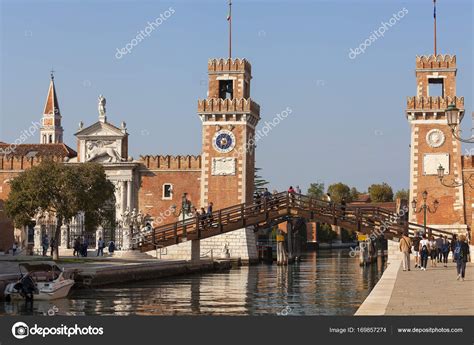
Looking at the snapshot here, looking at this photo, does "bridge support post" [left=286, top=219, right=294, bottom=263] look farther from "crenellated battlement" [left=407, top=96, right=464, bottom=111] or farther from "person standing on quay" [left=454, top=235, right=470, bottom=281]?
"person standing on quay" [left=454, top=235, right=470, bottom=281]

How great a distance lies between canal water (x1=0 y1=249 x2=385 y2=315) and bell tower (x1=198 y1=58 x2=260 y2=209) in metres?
19.5

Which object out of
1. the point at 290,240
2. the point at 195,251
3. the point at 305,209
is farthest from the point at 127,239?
the point at 290,240

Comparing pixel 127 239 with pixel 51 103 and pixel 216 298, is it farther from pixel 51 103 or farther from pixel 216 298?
pixel 51 103

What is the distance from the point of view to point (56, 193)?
47625mm

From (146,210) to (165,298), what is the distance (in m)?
37.0

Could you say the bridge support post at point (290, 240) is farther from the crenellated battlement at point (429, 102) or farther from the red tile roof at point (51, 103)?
the red tile roof at point (51, 103)

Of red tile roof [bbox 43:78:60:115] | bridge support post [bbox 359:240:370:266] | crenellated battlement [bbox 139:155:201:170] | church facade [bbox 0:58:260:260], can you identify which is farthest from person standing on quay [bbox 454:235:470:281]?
red tile roof [bbox 43:78:60:115]

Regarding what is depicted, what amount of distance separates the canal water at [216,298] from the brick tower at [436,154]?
692 inches

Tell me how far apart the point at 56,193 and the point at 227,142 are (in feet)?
62.0

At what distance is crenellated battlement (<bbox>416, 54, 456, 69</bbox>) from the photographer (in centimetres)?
6219

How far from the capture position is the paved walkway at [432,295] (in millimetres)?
19719

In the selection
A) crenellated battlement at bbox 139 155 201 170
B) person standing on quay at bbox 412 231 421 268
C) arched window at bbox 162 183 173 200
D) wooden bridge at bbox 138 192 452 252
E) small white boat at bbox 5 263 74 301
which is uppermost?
crenellated battlement at bbox 139 155 201 170

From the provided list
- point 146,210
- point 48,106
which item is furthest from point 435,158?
point 48,106

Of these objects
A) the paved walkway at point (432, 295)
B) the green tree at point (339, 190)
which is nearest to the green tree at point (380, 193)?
the green tree at point (339, 190)
